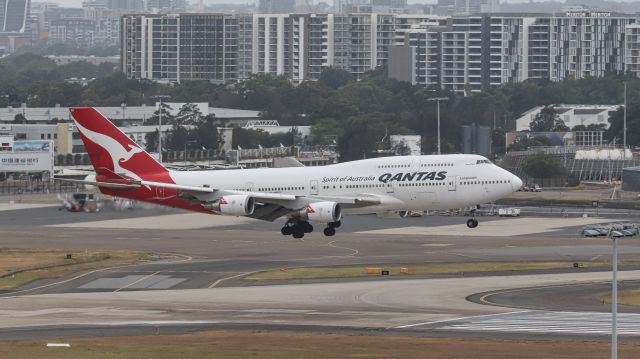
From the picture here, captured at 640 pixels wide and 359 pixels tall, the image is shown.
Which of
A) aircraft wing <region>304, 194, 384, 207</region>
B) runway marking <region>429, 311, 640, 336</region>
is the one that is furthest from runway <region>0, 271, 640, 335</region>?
aircraft wing <region>304, 194, 384, 207</region>

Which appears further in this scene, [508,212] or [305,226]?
[508,212]

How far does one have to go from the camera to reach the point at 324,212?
119625 mm

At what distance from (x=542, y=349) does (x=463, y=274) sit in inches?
A: 1422

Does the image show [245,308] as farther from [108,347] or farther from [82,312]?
[108,347]

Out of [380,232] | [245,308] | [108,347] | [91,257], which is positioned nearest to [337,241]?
[380,232]

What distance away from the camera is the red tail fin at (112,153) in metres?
125

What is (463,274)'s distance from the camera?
121 meters

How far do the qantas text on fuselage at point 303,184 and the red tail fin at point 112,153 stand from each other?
8cm

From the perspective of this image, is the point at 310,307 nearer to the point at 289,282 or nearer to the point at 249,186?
the point at 289,282

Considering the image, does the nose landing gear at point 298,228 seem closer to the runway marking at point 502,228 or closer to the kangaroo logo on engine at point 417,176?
the kangaroo logo on engine at point 417,176

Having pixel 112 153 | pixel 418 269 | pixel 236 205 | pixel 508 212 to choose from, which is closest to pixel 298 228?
pixel 236 205


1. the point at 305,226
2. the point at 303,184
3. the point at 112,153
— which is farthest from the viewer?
the point at 305,226

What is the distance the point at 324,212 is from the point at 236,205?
685 cm

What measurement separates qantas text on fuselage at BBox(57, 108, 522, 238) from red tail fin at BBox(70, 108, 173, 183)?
8cm
